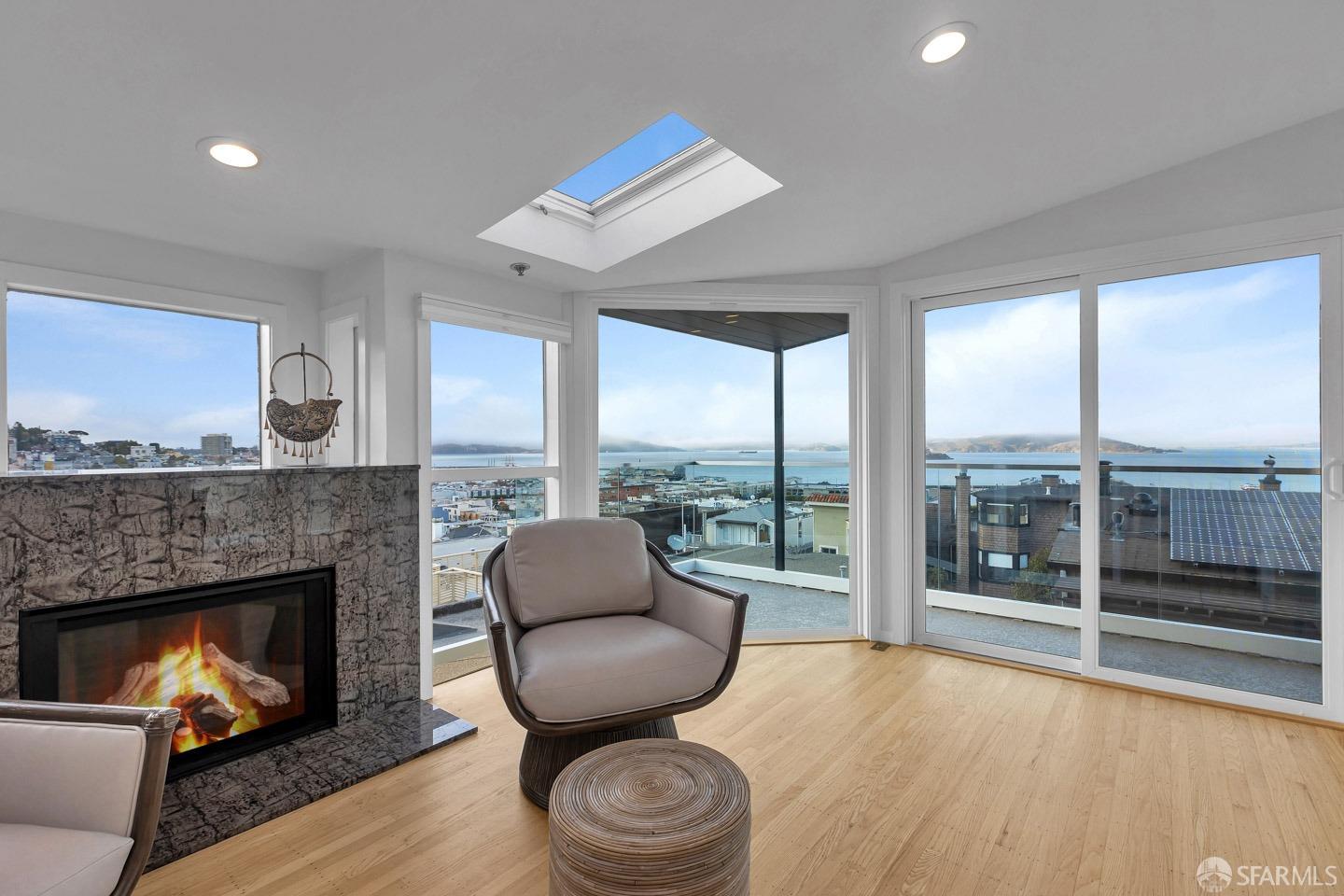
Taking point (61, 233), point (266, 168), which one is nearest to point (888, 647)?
point (266, 168)

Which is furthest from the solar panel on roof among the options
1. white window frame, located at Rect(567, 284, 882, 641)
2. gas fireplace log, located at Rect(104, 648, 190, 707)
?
gas fireplace log, located at Rect(104, 648, 190, 707)

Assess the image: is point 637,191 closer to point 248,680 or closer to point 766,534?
point 766,534

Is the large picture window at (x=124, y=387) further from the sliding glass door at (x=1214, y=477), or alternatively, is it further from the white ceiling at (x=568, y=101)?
the sliding glass door at (x=1214, y=477)

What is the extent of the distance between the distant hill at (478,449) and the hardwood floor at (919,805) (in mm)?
1219

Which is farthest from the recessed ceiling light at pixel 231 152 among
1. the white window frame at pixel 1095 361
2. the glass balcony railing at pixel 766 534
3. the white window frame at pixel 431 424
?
the white window frame at pixel 1095 361

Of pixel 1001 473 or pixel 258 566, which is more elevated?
pixel 1001 473

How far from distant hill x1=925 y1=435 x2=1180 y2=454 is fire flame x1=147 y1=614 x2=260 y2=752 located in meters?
3.54

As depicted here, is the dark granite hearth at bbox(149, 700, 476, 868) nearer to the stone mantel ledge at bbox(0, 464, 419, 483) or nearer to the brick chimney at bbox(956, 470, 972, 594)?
the stone mantel ledge at bbox(0, 464, 419, 483)

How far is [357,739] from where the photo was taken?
2.45 m

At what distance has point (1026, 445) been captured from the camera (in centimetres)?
333

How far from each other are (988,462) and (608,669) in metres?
2.51

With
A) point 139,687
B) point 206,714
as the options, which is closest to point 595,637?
point 206,714

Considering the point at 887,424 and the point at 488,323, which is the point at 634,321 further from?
the point at 887,424

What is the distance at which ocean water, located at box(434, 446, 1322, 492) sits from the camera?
2.76m
